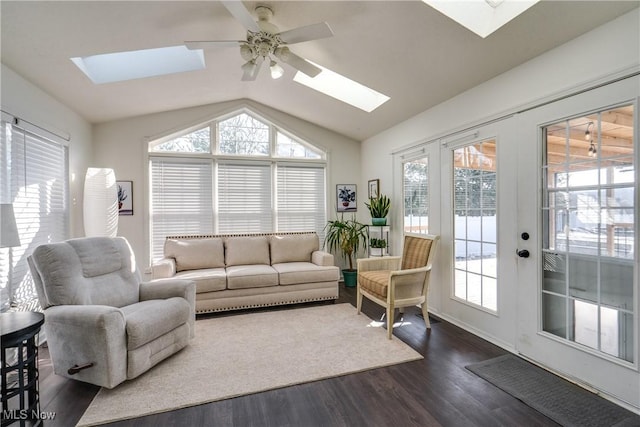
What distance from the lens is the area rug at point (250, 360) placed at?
200 cm

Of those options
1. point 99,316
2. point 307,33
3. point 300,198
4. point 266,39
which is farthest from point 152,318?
point 300,198

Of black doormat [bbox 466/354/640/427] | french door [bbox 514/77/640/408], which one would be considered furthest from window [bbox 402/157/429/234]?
black doormat [bbox 466/354/640/427]

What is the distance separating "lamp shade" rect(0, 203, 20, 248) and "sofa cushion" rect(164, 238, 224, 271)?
215cm

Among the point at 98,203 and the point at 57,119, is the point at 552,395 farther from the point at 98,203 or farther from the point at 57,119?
the point at 57,119

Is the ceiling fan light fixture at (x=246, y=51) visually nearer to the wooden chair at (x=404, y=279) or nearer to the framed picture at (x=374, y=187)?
the wooden chair at (x=404, y=279)

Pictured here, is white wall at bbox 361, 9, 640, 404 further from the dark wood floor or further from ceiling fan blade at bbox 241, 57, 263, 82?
ceiling fan blade at bbox 241, 57, 263, 82

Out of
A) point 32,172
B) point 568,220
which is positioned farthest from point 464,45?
point 32,172

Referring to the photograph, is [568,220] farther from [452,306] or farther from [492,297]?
[452,306]

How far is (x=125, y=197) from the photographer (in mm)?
4320

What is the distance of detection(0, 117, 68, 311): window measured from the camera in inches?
96.8

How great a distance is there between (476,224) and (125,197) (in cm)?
463

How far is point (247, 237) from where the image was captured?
14.5 feet

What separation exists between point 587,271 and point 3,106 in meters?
4.70

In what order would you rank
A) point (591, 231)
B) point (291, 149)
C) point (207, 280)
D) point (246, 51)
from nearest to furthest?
point (591, 231) → point (246, 51) → point (207, 280) → point (291, 149)
